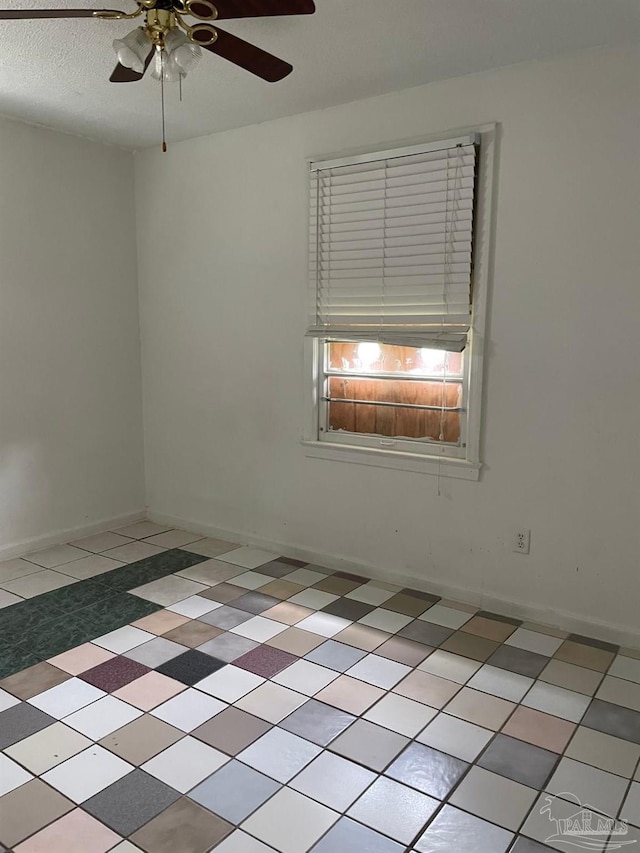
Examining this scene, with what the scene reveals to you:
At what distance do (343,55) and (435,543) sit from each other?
7.52ft

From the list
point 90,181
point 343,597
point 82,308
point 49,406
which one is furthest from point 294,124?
point 343,597

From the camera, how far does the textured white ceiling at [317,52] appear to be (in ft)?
8.08

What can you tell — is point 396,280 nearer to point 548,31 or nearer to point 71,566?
point 548,31

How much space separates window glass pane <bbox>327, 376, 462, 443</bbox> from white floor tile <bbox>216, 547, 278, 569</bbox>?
0.88 metres

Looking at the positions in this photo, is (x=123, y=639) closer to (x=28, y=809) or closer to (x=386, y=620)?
(x=28, y=809)

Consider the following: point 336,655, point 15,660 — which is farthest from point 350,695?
point 15,660

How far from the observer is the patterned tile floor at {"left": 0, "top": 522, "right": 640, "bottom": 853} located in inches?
74.6

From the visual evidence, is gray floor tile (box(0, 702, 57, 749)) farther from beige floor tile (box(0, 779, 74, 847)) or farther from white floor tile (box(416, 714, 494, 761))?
white floor tile (box(416, 714, 494, 761))

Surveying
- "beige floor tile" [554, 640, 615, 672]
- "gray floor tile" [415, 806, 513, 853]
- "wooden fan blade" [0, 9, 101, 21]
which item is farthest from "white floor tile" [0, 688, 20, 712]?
"wooden fan blade" [0, 9, 101, 21]

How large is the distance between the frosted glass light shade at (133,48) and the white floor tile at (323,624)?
2.33 m

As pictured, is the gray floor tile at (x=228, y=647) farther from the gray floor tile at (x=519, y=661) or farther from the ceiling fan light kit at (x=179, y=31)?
the ceiling fan light kit at (x=179, y=31)

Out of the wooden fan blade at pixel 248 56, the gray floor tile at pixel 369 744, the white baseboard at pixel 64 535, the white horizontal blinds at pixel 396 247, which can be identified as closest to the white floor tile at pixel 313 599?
the gray floor tile at pixel 369 744

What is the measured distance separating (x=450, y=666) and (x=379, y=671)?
29 cm

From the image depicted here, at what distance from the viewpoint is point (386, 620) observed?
10.4 ft
